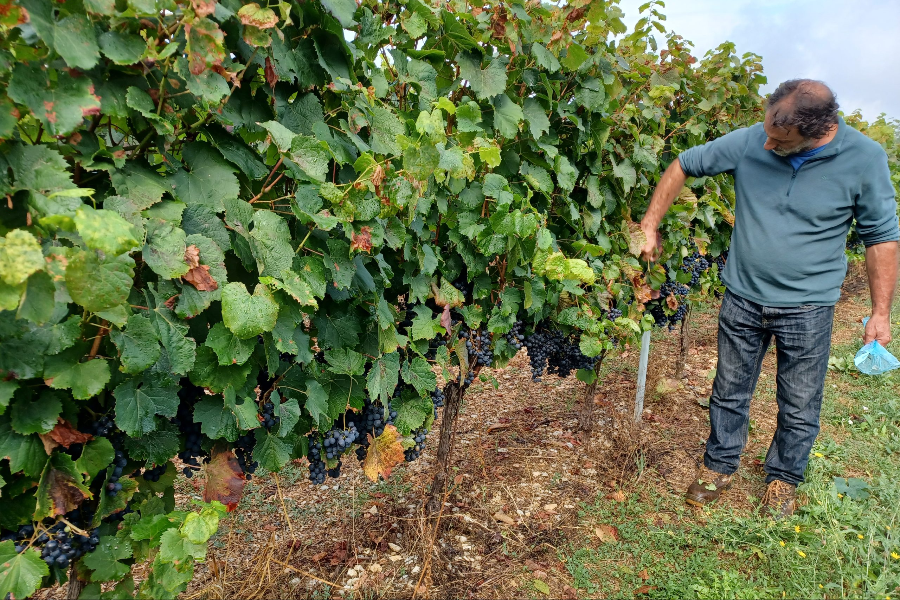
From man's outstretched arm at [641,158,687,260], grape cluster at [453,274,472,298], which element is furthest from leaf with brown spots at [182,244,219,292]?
man's outstretched arm at [641,158,687,260]

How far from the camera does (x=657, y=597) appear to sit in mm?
2518

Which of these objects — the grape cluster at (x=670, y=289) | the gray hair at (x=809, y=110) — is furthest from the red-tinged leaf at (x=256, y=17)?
the grape cluster at (x=670, y=289)

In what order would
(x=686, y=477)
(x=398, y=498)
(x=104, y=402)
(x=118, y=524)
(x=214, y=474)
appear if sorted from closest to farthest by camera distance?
(x=104, y=402) < (x=118, y=524) < (x=214, y=474) < (x=398, y=498) < (x=686, y=477)

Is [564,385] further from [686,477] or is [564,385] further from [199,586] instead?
[199,586]

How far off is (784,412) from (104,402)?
3.17 meters

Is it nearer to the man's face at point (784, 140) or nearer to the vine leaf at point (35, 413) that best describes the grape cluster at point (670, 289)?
the man's face at point (784, 140)

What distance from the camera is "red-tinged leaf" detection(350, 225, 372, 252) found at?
1587 mm

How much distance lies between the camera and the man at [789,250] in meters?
2.56

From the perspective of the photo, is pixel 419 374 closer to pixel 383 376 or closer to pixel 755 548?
pixel 383 376

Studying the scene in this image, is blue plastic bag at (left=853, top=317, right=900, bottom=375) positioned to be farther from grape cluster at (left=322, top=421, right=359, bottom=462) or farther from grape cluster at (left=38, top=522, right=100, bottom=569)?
grape cluster at (left=38, top=522, right=100, bottom=569)

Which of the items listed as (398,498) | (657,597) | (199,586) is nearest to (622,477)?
(657,597)

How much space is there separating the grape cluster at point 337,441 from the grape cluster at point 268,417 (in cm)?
28

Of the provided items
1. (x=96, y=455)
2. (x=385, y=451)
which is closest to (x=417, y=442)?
(x=385, y=451)

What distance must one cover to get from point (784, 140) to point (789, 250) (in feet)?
1.78
